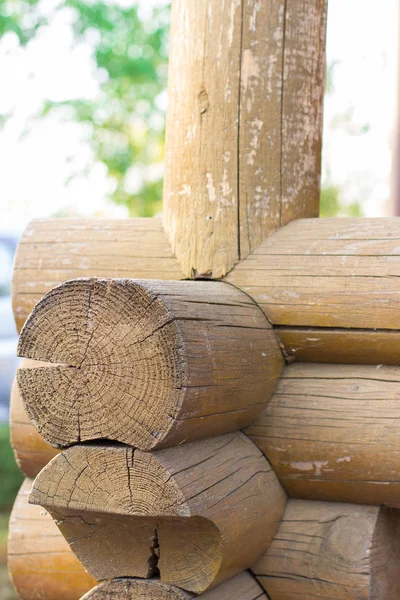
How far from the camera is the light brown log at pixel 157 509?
1.79 meters

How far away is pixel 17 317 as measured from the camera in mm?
2674

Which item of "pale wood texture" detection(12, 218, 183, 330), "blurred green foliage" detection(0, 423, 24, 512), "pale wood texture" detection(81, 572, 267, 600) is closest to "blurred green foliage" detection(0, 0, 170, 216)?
"blurred green foliage" detection(0, 423, 24, 512)

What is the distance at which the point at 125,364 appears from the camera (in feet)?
5.95

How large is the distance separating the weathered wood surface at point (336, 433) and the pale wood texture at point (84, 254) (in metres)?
0.50

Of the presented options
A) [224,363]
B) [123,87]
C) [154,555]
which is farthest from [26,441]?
[123,87]

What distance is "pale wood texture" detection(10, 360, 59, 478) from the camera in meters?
2.63

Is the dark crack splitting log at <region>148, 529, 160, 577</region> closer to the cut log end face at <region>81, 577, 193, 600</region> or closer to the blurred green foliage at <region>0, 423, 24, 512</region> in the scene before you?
Result: the cut log end face at <region>81, 577, 193, 600</region>

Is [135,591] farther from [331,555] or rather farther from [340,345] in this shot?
[340,345]

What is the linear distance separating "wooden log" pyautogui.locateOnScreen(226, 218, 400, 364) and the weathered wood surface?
7cm

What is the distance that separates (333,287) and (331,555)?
71 centimetres

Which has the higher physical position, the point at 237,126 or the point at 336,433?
the point at 237,126

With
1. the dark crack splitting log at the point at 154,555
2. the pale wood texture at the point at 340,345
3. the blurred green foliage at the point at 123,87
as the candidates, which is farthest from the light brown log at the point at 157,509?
the blurred green foliage at the point at 123,87

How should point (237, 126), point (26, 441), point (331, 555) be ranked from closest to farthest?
point (331, 555) < point (237, 126) < point (26, 441)

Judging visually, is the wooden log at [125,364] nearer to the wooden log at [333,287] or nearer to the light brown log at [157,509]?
the light brown log at [157,509]
